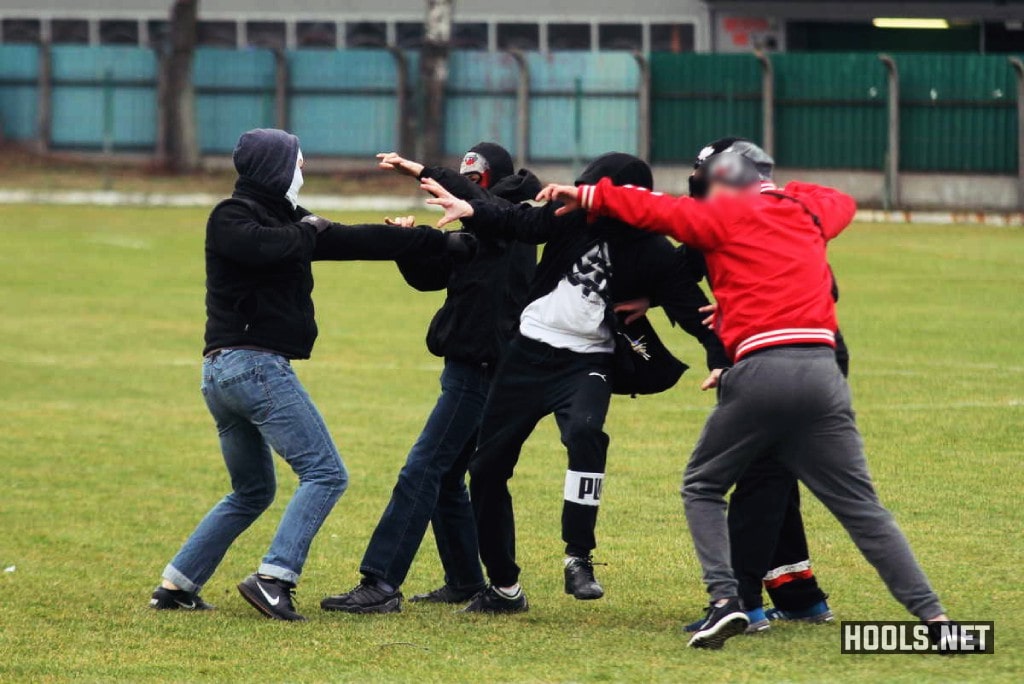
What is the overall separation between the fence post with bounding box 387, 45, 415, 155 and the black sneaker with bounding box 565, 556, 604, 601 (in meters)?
27.4

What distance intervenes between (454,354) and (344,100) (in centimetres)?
2765

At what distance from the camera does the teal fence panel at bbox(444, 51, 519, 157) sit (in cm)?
3375

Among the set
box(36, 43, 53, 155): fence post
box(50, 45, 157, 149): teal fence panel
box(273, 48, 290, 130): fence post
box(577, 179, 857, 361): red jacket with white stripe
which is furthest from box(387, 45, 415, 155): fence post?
box(577, 179, 857, 361): red jacket with white stripe

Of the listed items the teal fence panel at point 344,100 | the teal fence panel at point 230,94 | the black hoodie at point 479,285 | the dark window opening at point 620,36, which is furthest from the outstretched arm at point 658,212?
the dark window opening at point 620,36

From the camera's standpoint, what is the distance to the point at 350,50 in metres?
34.6

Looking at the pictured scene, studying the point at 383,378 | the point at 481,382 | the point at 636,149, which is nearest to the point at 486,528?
the point at 481,382

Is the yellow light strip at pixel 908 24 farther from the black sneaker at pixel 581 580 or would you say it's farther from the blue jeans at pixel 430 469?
the black sneaker at pixel 581 580

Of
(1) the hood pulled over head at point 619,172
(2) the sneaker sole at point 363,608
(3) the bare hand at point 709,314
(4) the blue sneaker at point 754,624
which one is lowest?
(2) the sneaker sole at point 363,608

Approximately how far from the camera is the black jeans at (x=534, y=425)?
284 inches

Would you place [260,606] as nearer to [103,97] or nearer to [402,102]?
[402,102]

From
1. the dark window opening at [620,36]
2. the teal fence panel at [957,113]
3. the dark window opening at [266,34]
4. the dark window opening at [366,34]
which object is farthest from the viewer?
the dark window opening at [266,34]

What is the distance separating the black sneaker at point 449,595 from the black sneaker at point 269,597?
0.78 meters

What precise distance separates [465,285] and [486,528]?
1.02 m

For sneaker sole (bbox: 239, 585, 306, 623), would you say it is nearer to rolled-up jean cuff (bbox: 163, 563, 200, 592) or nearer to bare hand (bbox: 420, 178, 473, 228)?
rolled-up jean cuff (bbox: 163, 563, 200, 592)
